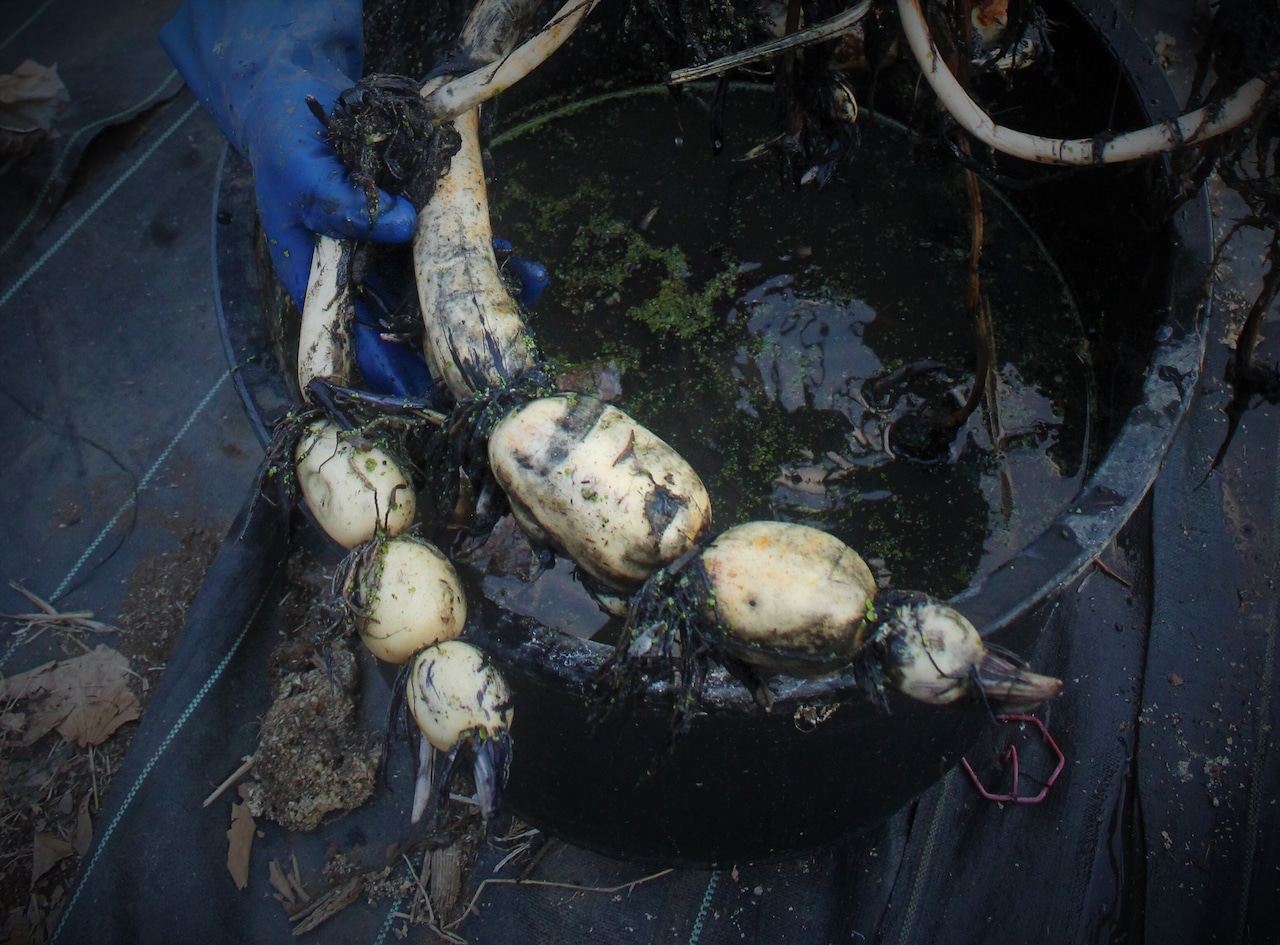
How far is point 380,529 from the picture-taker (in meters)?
1.24

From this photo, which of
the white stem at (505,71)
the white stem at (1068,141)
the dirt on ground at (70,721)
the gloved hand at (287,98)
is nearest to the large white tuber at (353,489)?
the gloved hand at (287,98)

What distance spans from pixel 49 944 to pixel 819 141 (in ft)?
6.79

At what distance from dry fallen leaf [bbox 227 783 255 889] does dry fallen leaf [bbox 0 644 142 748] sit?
1.34ft

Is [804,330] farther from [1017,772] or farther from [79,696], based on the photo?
[79,696]

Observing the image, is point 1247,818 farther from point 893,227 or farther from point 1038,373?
point 893,227

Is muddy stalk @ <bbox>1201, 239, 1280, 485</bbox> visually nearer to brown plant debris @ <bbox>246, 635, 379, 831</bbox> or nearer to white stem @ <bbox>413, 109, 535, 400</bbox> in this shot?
white stem @ <bbox>413, 109, 535, 400</bbox>

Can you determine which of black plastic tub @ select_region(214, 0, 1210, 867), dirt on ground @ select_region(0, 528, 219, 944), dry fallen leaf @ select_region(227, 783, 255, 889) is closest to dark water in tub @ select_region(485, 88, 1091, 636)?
black plastic tub @ select_region(214, 0, 1210, 867)

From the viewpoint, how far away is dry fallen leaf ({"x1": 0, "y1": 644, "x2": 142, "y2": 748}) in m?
2.05

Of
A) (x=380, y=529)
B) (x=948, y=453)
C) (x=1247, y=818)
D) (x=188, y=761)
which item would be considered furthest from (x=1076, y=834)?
(x=188, y=761)

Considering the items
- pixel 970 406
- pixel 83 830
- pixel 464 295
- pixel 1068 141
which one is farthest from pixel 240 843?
pixel 1068 141

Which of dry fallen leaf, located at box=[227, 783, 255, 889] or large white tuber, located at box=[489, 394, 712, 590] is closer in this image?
large white tuber, located at box=[489, 394, 712, 590]

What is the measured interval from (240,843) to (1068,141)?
6.45 feet

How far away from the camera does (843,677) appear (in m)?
1.12

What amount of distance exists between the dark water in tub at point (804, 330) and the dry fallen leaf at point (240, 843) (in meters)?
0.78
